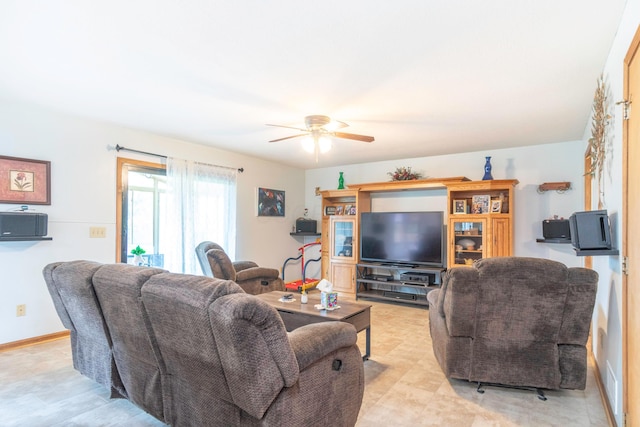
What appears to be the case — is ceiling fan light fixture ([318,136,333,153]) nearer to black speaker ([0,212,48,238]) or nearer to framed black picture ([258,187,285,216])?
framed black picture ([258,187,285,216])

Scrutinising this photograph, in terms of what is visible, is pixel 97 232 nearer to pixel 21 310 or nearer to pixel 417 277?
pixel 21 310

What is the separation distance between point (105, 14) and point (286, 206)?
15.9ft

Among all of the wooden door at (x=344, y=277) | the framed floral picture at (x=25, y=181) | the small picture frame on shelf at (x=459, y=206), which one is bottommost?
the wooden door at (x=344, y=277)

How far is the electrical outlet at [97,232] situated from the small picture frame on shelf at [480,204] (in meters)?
4.80

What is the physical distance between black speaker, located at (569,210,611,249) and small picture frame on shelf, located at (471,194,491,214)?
290 cm

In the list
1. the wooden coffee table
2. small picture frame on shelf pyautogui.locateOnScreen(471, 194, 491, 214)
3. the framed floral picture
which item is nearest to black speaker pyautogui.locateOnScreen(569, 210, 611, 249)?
the wooden coffee table

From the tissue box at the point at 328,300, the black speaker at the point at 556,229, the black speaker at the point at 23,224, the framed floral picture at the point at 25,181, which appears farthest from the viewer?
the black speaker at the point at 556,229

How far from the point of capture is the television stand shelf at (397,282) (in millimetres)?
5250

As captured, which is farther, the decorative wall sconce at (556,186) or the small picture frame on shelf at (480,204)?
the small picture frame on shelf at (480,204)

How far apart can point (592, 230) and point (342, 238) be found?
423 cm

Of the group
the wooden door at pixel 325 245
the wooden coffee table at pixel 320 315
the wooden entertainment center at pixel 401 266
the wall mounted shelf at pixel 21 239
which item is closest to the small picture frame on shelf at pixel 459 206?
the wooden entertainment center at pixel 401 266

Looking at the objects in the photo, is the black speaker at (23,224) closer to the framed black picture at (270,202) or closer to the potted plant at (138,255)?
the potted plant at (138,255)

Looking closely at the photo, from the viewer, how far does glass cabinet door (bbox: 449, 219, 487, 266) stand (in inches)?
197

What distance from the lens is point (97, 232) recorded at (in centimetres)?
400
